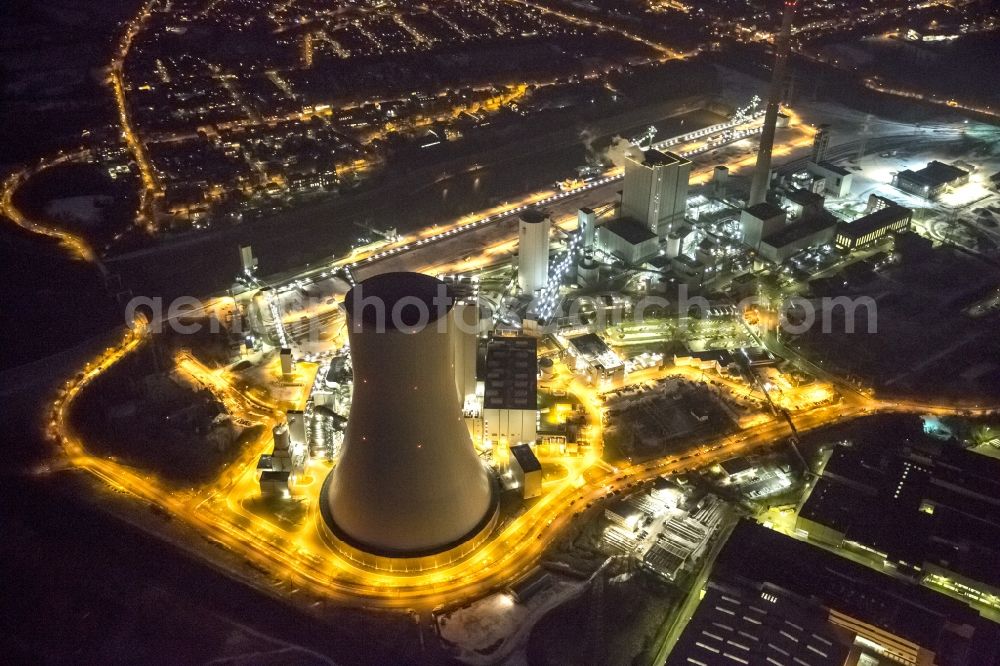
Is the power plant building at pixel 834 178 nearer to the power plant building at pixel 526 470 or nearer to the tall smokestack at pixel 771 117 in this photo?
the tall smokestack at pixel 771 117

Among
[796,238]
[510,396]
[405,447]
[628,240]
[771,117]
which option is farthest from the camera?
[771,117]

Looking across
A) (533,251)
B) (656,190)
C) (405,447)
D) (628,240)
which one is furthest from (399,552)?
(656,190)

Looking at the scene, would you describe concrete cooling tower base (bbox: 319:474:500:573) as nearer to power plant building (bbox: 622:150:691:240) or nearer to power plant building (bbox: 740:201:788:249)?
power plant building (bbox: 622:150:691:240)

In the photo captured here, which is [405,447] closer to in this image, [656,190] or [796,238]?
[656,190]

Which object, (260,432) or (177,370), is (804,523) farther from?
(177,370)

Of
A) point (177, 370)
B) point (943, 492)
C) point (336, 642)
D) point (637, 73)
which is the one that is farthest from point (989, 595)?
point (637, 73)
